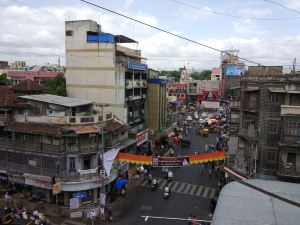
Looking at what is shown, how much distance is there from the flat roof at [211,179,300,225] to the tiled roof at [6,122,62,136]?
22.4m

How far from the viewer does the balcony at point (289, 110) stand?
33.5 meters

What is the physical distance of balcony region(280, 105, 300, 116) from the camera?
3347 centimetres

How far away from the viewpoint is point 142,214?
3391 cm

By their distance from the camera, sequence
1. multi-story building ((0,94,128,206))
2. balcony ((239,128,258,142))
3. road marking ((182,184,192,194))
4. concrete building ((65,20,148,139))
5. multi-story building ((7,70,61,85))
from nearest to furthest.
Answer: multi-story building ((0,94,128,206)), balcony ((239,128,258,142)), road marking ((182,184,192,194)), concrete building ((65,20,148,139)), multi-story building ((7,70,61,85))

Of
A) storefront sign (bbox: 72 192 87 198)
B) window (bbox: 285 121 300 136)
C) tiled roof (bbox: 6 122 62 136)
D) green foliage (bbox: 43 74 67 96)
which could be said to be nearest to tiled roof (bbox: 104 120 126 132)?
tiled roof (bbox: 6 122 62 136)

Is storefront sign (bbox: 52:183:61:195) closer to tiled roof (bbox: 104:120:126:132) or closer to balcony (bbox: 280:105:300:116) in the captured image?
tiled roof (bbox: 104:120:126:132)

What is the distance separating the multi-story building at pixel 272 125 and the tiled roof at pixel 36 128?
2060 cm

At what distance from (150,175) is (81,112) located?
13.2 m

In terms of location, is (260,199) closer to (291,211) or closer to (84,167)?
(291,211)

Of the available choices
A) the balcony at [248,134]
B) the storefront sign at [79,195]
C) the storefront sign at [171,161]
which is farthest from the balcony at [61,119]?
the balcony at [248,134]

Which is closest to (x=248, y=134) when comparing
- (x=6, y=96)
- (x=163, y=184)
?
(x=163, y=184)

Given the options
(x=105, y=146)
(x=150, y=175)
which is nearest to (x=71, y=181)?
(x=105, y=146)

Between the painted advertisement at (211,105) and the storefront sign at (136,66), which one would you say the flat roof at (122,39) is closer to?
the storefront sign at (136,66)

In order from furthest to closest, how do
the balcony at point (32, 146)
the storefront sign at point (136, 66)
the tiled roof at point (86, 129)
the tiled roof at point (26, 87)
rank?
the storefront sign at point (136, 66) < the tiled roof at point (26, 87) < the balcony at point (32, 146) < the tiled roof at point (86, 129)
